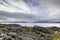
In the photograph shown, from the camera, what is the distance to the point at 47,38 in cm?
532

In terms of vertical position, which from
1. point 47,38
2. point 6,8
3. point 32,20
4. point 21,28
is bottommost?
point 47,38

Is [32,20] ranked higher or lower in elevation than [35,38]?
higher

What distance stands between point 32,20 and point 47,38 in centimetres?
153

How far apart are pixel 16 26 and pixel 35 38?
1.74 metres

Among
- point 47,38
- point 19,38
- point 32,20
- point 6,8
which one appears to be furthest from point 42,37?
point 6,8

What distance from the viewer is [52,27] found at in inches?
262

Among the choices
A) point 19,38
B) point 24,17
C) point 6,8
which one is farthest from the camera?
point 24,17

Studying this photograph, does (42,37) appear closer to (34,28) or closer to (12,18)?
(34,28)

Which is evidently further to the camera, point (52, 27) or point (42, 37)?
point (52, 27)

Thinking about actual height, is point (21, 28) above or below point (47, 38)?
above

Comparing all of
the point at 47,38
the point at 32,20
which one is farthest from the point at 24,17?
the point at 47,38

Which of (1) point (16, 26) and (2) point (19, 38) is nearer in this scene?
(2) point (19, 38)

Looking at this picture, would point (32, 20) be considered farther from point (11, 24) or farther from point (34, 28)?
point (11, 24)

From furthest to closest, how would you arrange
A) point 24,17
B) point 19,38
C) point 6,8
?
point 24,17
point 6,8
point 19,38
